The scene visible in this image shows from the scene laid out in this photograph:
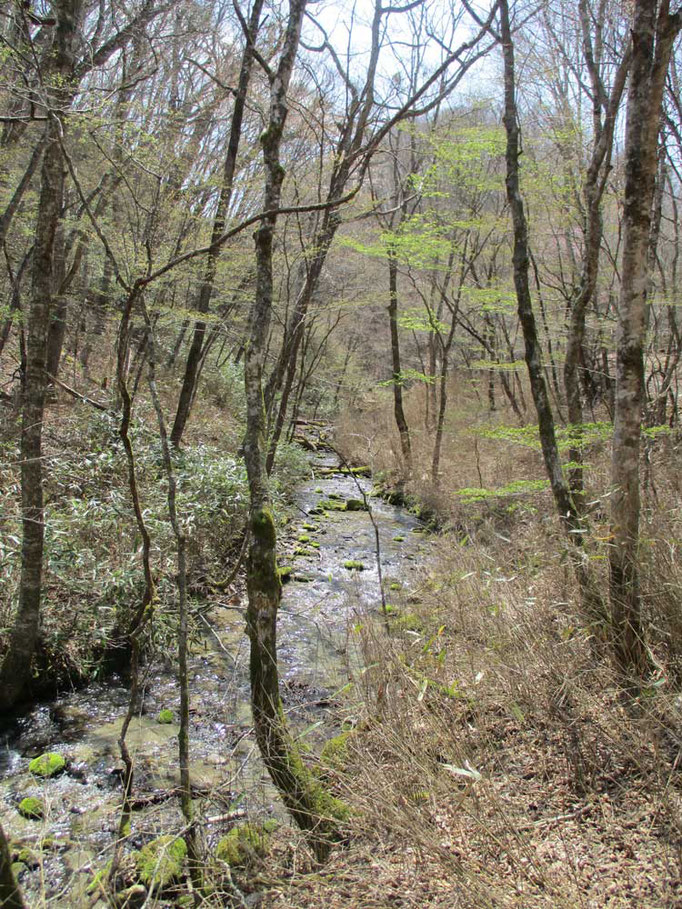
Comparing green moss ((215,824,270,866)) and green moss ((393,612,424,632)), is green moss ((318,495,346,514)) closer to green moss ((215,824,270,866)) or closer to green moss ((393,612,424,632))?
green moss ((393,612,424,632))

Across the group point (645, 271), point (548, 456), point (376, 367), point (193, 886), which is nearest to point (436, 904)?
point (193, 886)

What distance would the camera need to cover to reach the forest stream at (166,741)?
2895mm

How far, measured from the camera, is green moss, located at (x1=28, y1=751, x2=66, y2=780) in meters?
3.52

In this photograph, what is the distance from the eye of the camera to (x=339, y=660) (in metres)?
5.05

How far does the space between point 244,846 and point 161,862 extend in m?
0.39

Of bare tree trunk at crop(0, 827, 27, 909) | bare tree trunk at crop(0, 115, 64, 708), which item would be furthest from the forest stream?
bare tree trunk at crop(0, 115, 64, 708)

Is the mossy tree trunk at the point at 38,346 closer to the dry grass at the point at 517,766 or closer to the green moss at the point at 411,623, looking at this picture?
the dry grass at the point at 517,766

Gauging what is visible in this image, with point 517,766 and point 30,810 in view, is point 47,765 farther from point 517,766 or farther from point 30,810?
point 517,766

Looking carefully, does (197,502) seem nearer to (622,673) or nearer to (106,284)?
(622,673)

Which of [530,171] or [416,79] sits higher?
[416,79]

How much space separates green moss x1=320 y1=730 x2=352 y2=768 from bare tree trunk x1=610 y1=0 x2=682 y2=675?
61.0 inches

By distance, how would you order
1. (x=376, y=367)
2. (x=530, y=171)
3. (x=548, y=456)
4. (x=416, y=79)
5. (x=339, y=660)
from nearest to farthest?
(x=548, y=456) < (x=339, y=660) < (x=530, y=171) < (x=416, y=79) < (x=376, y=367)

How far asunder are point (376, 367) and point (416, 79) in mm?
13466

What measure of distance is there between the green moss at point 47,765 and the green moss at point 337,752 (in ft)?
6.18
